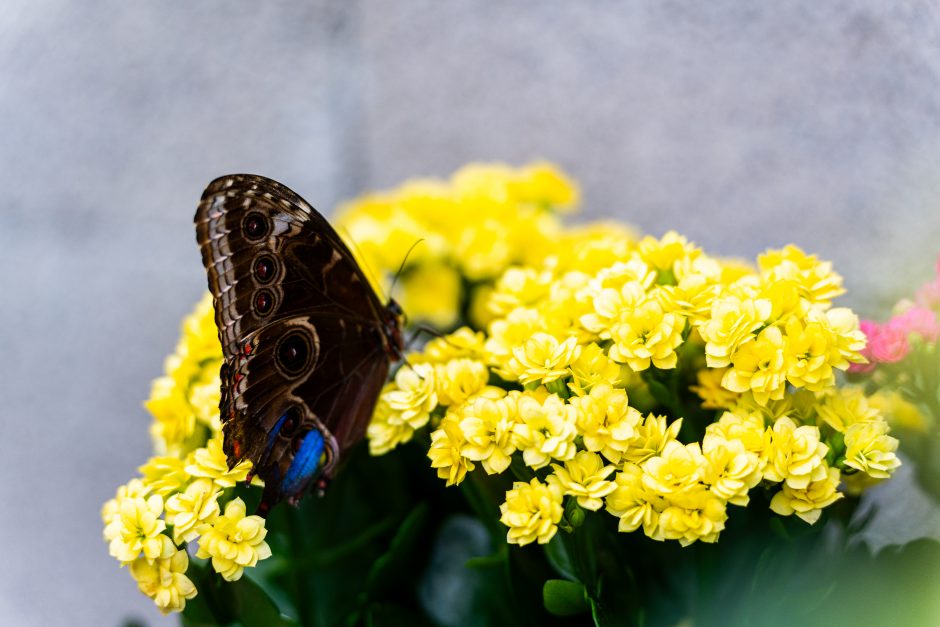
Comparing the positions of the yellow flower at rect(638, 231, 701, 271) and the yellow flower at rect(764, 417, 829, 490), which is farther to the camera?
the yellow flower at rect(638, 231, 701, 271)

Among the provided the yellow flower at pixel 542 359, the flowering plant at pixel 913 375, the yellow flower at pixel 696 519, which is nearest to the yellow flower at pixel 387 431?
the yellow flower at pixel 542 359

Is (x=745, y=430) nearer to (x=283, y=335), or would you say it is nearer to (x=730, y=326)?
(x=730, y=326)

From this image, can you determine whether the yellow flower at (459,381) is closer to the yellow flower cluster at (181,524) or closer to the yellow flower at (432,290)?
the yellow flower cluster at (181,524)

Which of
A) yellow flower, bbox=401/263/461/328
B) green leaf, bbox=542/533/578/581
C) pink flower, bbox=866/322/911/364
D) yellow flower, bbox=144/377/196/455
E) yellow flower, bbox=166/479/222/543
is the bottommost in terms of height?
green leaf, bbox=542/533/578/581

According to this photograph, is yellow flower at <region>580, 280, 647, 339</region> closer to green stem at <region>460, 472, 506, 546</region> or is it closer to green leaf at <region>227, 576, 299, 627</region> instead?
green stem at <region>460, 472, 506, 546</region>

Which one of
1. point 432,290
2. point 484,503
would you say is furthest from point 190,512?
point 432,290

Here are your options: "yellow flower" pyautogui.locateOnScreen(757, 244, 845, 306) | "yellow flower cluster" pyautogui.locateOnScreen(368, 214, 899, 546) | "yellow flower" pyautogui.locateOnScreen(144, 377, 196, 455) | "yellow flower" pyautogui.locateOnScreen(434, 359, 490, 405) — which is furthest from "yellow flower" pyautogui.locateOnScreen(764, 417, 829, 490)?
"yellow flower" pyautogui.locateOnScreen(144, 377, 196, 455)

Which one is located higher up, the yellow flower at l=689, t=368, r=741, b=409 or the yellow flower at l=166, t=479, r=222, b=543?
the yellow flower at l=166, t=479, r=222, b=543

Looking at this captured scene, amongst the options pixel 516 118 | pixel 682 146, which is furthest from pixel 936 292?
pixel 516 118
